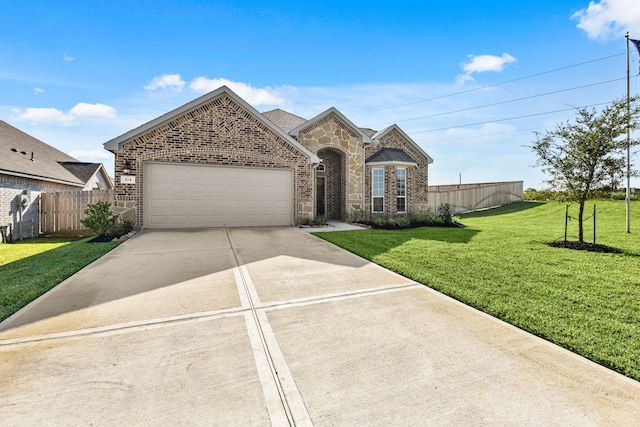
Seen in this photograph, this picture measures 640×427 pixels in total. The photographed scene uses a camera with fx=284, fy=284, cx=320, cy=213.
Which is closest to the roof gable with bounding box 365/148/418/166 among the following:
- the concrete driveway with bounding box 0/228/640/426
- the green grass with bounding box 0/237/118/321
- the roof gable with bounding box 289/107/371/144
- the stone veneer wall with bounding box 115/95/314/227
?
the roof gable with bounding box 289/107/371/144

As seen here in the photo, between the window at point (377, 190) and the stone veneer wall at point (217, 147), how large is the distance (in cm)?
430

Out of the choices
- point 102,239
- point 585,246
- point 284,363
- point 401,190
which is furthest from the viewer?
point 401,190

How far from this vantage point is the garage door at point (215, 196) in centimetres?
1050

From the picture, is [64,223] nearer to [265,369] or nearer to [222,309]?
[222,309]

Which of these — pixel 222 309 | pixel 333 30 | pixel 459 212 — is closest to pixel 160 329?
pixel 222 309

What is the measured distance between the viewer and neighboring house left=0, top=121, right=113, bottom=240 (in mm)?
10594

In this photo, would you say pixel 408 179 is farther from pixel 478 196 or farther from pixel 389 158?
pixel 478 196

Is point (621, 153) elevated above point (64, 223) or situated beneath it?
elevated above

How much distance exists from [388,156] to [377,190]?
1.89 m

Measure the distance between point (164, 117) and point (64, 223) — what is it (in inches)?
267

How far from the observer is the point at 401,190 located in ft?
50.6

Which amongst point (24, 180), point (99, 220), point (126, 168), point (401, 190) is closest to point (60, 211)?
point (24, 180)

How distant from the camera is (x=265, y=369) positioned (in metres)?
2.33

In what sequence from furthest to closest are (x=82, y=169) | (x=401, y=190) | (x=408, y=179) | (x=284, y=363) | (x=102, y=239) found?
(x=82, y=169) → (x=408, y=179) → (x=401, y=190) → (x=102, y=239) → (x=284, y=363)
